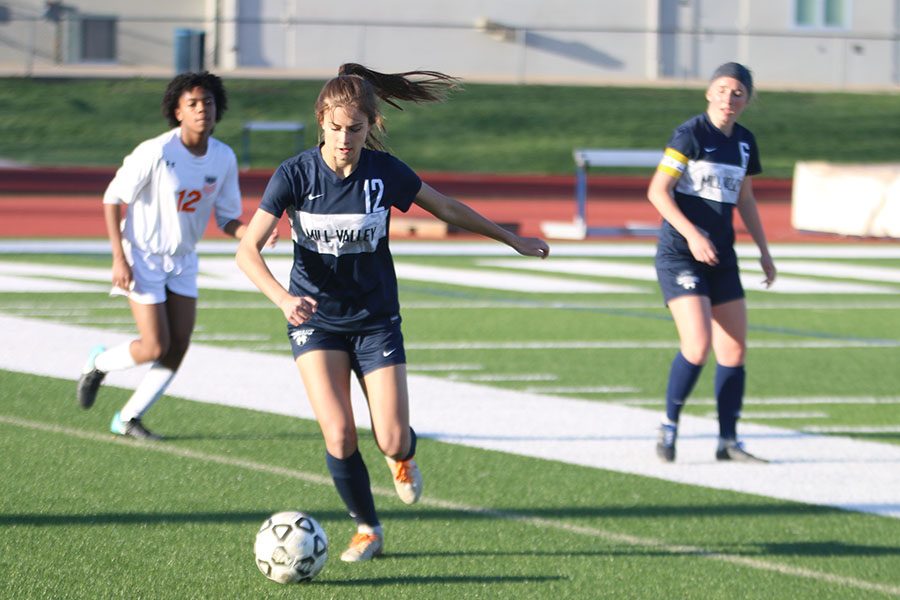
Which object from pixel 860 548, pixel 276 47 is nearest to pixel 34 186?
pixel 276 47

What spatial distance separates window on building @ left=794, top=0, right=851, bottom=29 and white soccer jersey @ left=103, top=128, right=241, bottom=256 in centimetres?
3697

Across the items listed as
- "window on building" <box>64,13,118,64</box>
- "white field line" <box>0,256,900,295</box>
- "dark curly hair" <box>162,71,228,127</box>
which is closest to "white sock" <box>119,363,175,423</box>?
"dark curly hair" <box>162,71,228,127</box>

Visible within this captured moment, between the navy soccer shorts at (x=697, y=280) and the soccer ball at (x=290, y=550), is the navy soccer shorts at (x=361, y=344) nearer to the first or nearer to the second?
the soccer ball at (x=290, y=550)

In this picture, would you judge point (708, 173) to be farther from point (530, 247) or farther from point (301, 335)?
point (301, 335)

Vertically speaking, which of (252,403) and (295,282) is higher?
(295,282)

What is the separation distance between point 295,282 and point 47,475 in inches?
84.2

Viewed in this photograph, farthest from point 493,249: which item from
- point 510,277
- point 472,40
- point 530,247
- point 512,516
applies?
point 472,40

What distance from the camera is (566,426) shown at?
8.58 meters

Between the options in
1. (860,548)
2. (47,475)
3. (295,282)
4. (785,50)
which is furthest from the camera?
(785,50)

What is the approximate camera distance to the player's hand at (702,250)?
7.14 meters

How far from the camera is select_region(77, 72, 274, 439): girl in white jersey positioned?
774 cm

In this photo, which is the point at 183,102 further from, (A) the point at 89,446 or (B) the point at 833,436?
(B) the point at 833,436

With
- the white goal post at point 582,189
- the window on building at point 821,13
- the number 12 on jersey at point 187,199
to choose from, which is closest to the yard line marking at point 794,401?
the number 12 on jersey at point 187,199

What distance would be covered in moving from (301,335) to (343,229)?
48 centimetres
